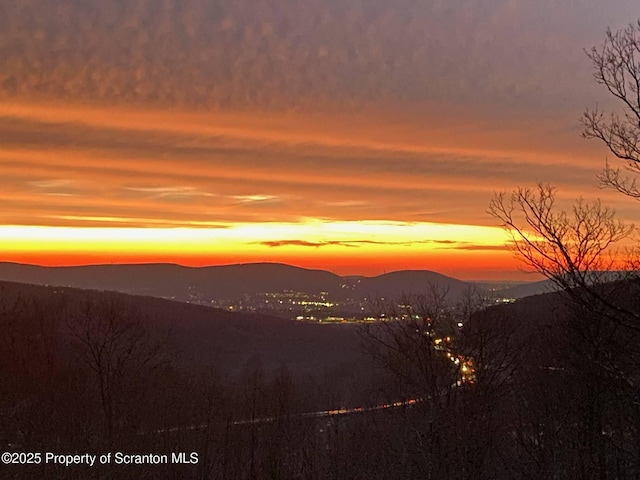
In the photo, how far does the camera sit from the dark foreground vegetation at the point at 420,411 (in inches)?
479

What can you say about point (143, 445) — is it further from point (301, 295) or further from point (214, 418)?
point (301, 295)

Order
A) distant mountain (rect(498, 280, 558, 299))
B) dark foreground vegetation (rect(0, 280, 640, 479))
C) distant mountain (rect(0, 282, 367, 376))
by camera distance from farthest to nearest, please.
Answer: distant mountain (rect(0, 282, 367, 376))
dark foreground vegetation (rect(0, 280, 640, 479))
distant mountain (rect(498, 280, 558, 299))

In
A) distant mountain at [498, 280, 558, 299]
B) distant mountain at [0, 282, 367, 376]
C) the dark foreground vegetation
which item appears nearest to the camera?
distant mountain at [498, 280, 558, 299]

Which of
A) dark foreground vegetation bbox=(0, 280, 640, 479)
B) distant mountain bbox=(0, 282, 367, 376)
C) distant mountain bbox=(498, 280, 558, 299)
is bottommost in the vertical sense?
distant mountain bbox=(0, 282, 367, 376)

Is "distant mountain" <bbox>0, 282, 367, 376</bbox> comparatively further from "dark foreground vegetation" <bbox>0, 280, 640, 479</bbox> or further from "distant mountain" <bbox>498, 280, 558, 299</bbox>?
"dark foreground vegetation" <bbox>0, 280, 640, 479</bbox>

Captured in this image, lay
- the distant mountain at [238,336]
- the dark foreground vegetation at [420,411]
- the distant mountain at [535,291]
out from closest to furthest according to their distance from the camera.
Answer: the distant mountain at [535,291], the dark foreground vegetation at [420,411], the distant mountain at [238,336]

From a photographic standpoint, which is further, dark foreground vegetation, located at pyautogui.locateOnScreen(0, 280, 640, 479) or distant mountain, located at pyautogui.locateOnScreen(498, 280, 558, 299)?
dark foreground vegetation, located at pyautogui.locateOnScreen(0, 280, 640, 479)

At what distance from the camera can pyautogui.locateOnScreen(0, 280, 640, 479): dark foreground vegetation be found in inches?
479

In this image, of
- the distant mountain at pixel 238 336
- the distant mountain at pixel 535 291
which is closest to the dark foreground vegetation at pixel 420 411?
Result: the distant mountain at pixel 535 291

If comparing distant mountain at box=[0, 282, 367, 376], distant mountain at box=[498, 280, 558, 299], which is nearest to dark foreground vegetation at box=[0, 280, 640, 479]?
distant mountain at box=[498, 280, 558, 299]

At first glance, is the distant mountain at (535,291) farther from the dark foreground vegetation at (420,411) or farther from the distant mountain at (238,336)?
the distant mountain at (238,336)

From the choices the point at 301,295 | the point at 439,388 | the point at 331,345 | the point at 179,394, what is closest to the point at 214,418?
the point at 179,394

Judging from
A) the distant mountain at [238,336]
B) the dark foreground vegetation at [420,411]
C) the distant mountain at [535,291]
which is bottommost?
the distant mountain at [238,336]

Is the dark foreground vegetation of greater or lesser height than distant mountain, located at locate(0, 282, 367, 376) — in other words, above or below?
above
